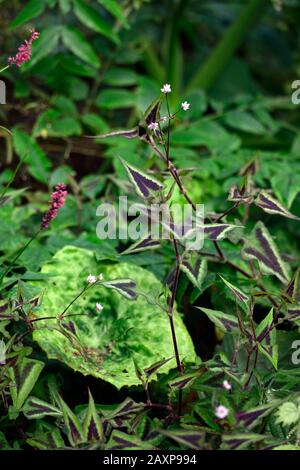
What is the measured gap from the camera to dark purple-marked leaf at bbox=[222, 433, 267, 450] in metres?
0.95

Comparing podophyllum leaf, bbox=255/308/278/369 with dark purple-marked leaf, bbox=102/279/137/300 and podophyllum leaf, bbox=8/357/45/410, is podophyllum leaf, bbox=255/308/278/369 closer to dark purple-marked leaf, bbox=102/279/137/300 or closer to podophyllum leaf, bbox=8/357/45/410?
dark purple-marked leaf, bbox=102/279/137/300

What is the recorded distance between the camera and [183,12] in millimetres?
2566

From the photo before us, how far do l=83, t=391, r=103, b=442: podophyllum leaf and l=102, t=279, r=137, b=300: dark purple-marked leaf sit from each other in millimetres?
187

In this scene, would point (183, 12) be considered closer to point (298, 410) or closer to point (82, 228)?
point (82, 228)

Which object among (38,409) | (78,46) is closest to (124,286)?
(38,409)

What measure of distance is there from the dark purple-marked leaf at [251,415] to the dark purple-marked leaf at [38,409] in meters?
0.28

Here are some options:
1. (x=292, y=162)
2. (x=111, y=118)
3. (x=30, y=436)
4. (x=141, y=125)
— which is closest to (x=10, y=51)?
(x=111, y=118)

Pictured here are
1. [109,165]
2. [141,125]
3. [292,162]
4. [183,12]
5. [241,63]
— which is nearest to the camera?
[141,125]

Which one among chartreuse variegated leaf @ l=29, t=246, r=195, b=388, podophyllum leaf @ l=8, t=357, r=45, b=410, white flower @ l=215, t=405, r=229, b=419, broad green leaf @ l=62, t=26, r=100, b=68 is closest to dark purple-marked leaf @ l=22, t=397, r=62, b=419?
podophyllum leaf @ l=8, t=357, r=45, b=410

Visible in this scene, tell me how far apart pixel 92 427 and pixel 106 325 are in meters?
0.39

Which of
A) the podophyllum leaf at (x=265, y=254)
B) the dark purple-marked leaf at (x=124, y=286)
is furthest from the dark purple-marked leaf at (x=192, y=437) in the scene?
the podophyllum leaf at (x=265, y=254)

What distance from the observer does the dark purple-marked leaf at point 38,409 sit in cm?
106

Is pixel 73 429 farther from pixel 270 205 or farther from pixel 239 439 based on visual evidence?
pixel 270 205

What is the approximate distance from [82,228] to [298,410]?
2.69ft
